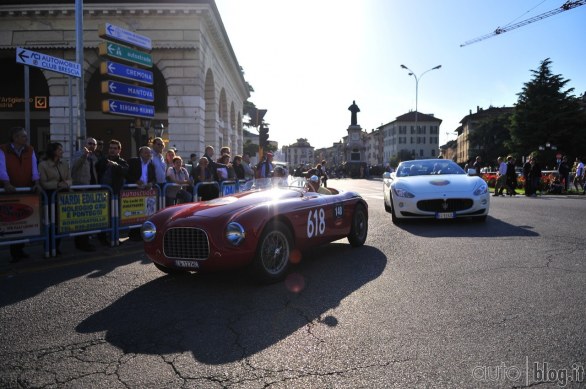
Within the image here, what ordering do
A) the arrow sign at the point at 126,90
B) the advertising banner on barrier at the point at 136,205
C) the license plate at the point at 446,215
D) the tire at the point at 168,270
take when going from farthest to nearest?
the arrow sign at the point at 126,90, the license plate at the point at 446,215, the advertising banner on barrier at the point at 136,205, the tire at the point at 168,270

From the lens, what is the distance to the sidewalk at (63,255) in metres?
6.10

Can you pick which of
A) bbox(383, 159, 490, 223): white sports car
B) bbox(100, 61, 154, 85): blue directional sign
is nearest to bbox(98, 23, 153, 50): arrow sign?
bbox(100, 61, 154, 85): blue directional sign

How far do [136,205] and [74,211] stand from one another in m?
1.32

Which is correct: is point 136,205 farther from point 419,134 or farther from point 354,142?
point 419,134

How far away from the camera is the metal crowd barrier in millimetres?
6227

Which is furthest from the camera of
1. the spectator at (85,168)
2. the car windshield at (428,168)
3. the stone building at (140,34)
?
the stone building at (140,34)

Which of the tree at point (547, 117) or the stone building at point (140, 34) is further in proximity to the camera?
the tree at point (547, 117)

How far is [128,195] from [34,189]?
176 cm

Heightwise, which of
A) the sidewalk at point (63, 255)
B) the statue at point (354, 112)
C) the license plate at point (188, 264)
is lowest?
the sidewalk at point (63, 255)

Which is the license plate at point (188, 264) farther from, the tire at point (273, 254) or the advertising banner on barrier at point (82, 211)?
the advertising banner on barrier at point (82, 211)

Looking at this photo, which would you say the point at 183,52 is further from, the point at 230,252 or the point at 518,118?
the point at 518,118

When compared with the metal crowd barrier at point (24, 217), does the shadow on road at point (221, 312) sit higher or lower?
lower

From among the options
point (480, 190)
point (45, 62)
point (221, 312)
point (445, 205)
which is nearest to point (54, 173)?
point (45, 62)

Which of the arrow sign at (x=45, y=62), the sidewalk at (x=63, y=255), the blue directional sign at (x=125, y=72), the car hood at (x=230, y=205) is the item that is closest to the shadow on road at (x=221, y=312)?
the car hood at (x=230, y=205)
